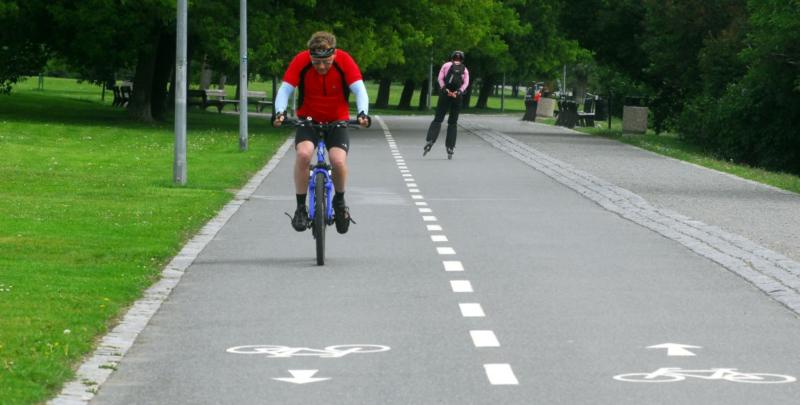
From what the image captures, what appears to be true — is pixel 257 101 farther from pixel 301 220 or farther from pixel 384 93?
pixel 301 220

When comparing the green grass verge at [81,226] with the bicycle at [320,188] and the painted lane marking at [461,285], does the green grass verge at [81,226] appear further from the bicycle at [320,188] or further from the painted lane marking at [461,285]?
the painted lane marking at [461,285]

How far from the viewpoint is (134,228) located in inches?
679

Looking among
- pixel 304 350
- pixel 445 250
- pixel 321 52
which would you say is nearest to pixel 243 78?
pixel 445 250

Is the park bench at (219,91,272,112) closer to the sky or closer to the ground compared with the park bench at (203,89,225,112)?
closer to the ground

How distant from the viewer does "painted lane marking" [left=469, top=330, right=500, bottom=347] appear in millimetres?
9930

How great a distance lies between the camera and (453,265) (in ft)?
47.3

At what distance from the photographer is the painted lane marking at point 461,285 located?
12.7 meters

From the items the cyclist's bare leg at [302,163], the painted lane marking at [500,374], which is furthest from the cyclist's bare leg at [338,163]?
the painted lane marking at [500,374]

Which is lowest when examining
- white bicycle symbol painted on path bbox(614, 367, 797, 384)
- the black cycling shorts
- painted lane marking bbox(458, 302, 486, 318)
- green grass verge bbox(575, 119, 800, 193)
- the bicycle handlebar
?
green grass verge bbox(575, 119, 800, 193)

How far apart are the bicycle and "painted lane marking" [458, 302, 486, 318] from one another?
2774 mm

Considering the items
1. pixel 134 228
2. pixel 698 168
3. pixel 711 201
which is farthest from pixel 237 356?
pixel 698 168

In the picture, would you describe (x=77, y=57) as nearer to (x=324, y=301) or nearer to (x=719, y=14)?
(x=719, y=14)

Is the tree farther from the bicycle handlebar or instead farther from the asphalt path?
the bicycle handlebar

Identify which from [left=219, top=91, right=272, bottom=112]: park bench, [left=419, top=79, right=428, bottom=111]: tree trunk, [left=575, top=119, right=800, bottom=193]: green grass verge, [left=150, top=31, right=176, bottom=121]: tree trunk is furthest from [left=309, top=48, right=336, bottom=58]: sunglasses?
[left=419, top=79, right=428, bottom=111]: tree trunk
